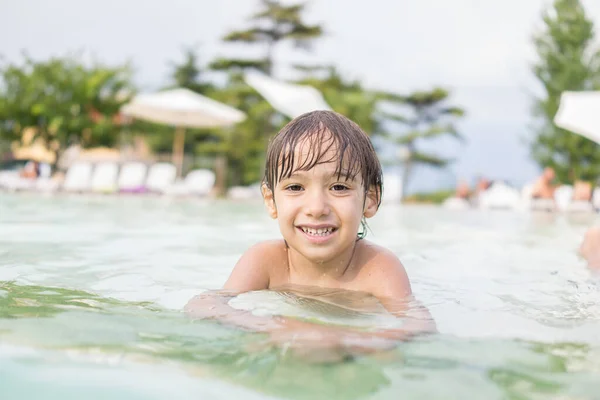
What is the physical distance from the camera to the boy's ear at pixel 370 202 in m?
2.46

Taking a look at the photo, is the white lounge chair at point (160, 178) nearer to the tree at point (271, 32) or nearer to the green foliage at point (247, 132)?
the green foliage at point (247, 132)

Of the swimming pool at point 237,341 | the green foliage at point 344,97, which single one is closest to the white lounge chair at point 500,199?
the green foliage at point 344,97

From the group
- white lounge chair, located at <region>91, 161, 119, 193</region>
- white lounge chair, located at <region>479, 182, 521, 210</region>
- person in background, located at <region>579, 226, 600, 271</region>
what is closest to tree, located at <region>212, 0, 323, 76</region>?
white lounge chair, located at <region>91, 161, 119, 193</region>

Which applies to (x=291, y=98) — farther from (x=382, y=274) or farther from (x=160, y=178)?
(x=382, y=274)

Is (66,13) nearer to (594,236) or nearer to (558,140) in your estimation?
(558,140)

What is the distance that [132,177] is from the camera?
16.8 meters

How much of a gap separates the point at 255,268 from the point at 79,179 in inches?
594

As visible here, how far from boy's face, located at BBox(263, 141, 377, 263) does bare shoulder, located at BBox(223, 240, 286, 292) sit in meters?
0.22

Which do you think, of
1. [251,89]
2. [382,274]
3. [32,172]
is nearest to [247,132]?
[251,89]

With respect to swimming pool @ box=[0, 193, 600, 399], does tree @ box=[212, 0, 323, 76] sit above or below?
above

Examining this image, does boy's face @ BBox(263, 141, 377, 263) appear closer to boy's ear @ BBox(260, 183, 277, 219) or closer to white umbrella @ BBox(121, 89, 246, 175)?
boy's ear @ BBox(260, 183, 277, 219)

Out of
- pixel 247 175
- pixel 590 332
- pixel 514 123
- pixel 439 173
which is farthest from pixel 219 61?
pixel 590 332

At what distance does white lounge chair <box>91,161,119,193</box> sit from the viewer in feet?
53.5

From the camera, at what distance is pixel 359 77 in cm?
2508
